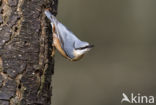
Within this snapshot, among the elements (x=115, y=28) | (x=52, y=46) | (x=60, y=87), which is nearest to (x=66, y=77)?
(x=60, y=87)

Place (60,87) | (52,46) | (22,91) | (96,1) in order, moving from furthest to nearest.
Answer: (96,1) → (60,87) → (52,46) → (22,91)

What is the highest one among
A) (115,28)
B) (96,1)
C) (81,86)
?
(96,1)

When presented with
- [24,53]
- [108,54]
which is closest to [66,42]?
[24,53]

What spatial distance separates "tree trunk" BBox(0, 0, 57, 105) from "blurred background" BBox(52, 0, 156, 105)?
383cm

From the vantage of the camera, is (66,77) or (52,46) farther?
(66,77)

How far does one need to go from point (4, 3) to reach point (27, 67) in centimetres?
42

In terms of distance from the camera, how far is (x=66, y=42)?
3.04 m

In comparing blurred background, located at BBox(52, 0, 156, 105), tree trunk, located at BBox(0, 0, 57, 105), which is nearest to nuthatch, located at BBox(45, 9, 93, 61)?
tree trunk, located at BBox(0, 0, 57, 105)

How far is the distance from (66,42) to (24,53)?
0.37 meters

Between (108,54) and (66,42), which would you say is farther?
(108,54)

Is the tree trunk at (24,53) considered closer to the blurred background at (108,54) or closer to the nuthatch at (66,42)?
the nuthatch at (66,42)

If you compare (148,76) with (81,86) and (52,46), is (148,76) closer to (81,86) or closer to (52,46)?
(81,86)

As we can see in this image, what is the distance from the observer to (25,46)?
2793mm

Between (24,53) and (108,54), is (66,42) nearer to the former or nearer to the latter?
(24,53)
